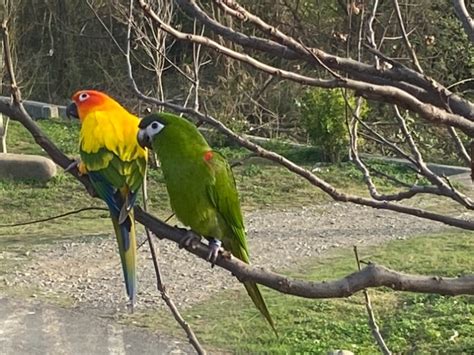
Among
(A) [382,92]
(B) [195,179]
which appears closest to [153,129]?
(B) [195,179]

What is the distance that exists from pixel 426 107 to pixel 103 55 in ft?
34.8

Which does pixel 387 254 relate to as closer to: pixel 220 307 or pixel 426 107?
pixel 220 307

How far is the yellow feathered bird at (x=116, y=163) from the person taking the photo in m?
1.60

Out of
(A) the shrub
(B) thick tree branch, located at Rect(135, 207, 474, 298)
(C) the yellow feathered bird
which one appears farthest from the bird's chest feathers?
(A) the shrub

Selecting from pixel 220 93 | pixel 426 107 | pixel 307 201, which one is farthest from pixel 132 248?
pixel 220 93

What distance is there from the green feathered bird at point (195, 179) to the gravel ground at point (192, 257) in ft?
9.34

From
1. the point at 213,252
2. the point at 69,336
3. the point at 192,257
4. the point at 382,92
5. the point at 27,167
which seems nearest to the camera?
the point at 382,92

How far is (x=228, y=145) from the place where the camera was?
27.8 ft

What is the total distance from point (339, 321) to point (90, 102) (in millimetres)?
2492

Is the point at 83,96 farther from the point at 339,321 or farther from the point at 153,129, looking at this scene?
the point at 339,321

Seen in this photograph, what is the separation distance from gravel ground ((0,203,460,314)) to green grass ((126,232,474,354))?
271 mm

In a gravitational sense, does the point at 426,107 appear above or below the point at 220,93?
above

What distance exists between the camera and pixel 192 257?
5508 mm

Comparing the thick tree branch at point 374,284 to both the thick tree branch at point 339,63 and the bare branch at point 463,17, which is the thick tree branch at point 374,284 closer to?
the thick tree branch at point 339,63
